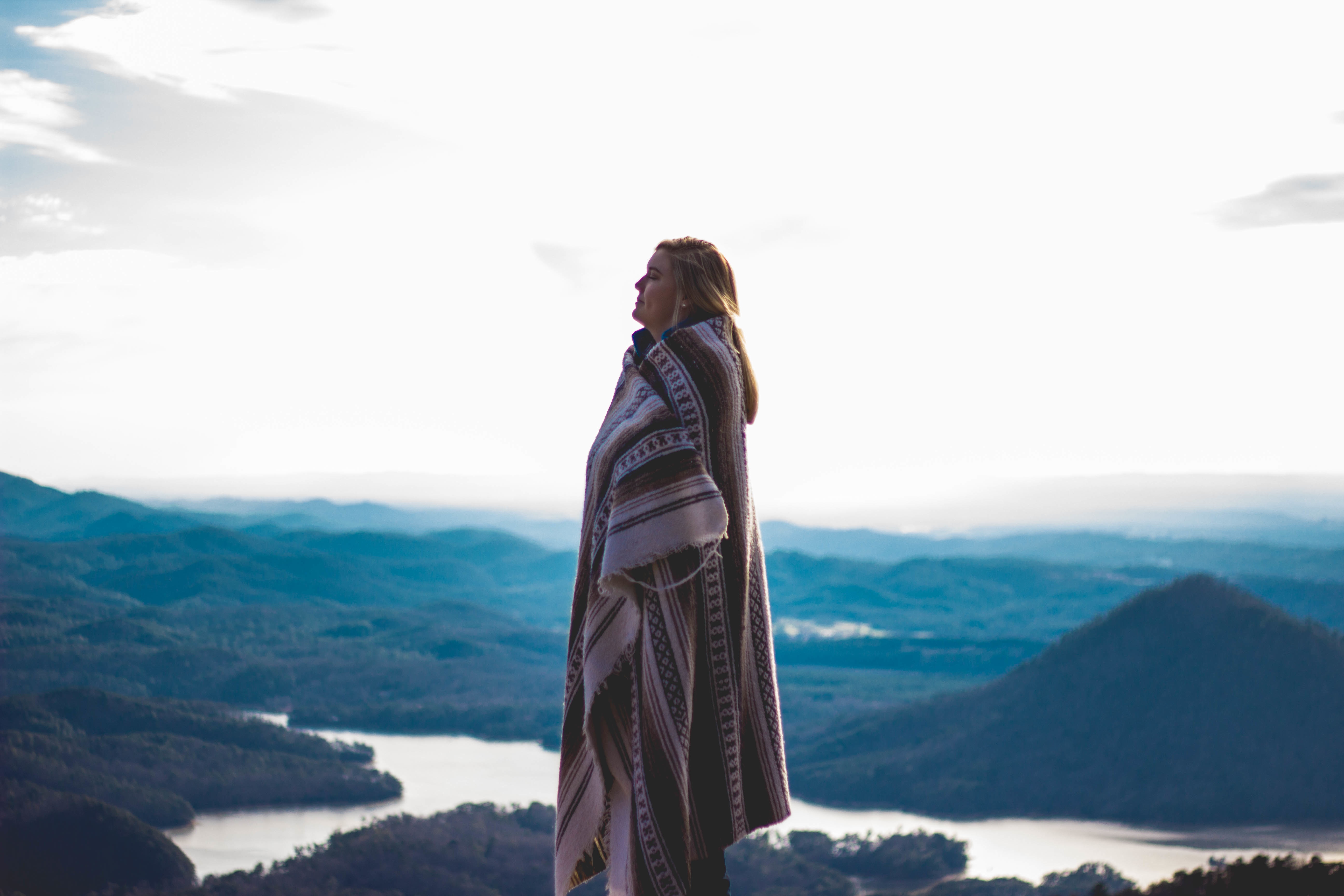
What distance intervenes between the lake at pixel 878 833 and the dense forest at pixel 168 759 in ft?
1.60

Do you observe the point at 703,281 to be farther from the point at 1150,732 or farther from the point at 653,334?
the point at 1150,732

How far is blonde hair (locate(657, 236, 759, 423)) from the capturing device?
1952 mm

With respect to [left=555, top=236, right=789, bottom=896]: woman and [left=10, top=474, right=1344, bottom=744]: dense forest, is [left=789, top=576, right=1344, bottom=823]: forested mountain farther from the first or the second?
[left=555, top=236, right=789, bottom=896]: woman

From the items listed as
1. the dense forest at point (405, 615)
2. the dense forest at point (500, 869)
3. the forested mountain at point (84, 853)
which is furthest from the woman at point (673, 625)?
the dense forest at point (405, 615)

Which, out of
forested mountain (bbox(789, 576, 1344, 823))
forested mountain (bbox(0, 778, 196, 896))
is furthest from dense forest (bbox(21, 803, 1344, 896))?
forested mountain (bbox(789, 576, 1344, 823))

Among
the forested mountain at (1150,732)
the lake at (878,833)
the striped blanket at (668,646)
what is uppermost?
the striped blanket at (668,646)

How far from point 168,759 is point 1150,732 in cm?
1683

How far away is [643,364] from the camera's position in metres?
1.92

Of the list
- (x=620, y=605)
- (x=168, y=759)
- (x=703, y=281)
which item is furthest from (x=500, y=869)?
(x=703, y=281)

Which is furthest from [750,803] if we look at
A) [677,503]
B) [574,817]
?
[677,503]

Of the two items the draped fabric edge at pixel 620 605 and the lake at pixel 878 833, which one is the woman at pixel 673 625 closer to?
the draped fabric edge at pixel 620 605

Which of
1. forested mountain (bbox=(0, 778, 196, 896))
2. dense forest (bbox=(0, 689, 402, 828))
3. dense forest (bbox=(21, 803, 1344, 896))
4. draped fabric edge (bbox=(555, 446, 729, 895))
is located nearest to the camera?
draped fabric edge (bbox=(555, 446, 729, 895))

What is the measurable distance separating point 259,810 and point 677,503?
68.3 feet

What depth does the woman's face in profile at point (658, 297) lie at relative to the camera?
1957mm
